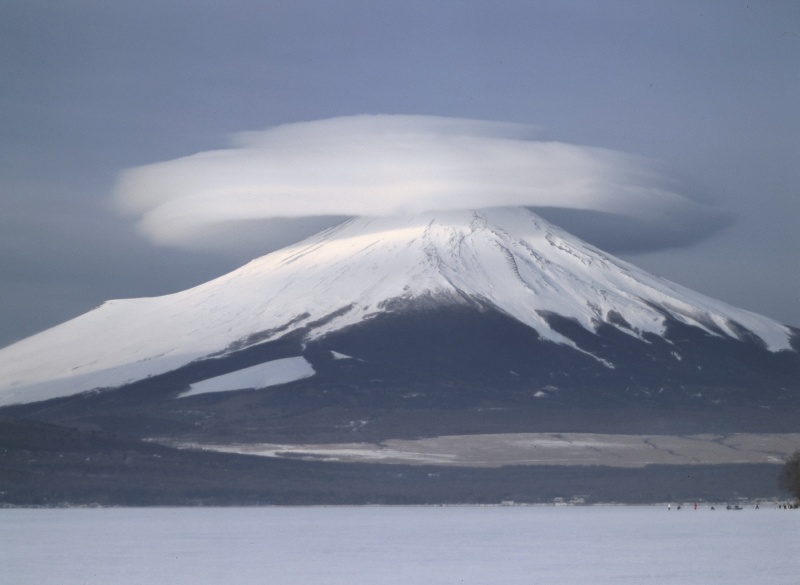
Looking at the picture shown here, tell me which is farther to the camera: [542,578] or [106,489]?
[106,489]

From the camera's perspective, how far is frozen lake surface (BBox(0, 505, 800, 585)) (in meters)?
57.5

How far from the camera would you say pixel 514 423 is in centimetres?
19175

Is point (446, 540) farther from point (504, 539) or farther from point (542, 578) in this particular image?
point (542, 578)

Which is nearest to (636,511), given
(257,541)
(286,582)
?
(257,541)

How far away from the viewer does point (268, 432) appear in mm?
185375

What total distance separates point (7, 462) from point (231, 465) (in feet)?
87.7

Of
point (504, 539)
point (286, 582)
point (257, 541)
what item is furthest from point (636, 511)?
point (286, 582)

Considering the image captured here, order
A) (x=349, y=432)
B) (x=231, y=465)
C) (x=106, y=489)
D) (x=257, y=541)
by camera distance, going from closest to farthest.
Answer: (x=257, y=541), (x=106, y=489), (x=231, y=465), (x=349, y=432)

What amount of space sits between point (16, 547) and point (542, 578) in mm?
33924

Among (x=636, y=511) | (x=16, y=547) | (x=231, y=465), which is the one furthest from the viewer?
(x=231, y=465)

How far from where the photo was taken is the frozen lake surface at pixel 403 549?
57.5 meters

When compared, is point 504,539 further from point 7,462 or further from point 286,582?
point 7,462

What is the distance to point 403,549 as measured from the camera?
240 feet

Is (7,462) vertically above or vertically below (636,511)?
above
